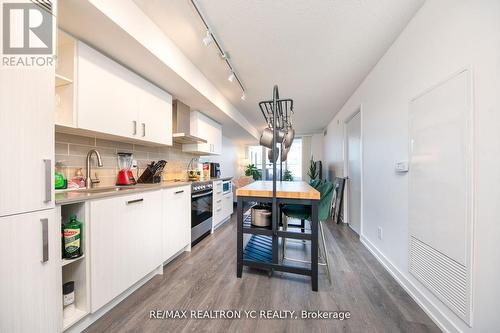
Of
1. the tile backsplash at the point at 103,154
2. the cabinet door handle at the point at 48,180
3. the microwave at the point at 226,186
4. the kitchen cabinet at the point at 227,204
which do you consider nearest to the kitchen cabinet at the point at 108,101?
the tile backsplash at the point at 103,154

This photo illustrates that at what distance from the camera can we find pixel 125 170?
1.99 metres

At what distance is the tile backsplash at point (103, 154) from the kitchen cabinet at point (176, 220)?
61 centimetres

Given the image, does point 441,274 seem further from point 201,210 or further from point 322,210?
point 201,210

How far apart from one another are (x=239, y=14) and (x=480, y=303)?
2.54 meters

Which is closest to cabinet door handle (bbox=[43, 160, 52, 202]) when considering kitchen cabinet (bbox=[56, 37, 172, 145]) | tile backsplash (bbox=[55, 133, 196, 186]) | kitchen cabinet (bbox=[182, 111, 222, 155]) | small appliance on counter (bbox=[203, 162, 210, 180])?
kitchen cabinet (bbox=[56, 37, 172, 145])

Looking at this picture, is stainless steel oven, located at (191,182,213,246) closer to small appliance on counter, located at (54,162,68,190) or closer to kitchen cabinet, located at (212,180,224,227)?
kitchen cabinet, located at (212,180,224,227)

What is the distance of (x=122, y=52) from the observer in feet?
Answer: 5.19

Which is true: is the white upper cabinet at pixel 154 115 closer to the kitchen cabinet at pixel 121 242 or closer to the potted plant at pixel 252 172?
the kitchen cabinet at pixel 121 242

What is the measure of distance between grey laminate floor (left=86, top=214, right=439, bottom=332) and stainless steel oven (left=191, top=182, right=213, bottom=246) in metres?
0.43

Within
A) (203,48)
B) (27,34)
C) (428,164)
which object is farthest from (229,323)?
(203,48)

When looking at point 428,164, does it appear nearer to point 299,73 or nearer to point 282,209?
point 282,209

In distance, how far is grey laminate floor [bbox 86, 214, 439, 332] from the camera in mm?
1273

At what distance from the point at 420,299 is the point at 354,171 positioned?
6.77ft

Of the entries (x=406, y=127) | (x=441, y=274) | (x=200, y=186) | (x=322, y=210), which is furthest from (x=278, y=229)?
(x=406, y=127)
